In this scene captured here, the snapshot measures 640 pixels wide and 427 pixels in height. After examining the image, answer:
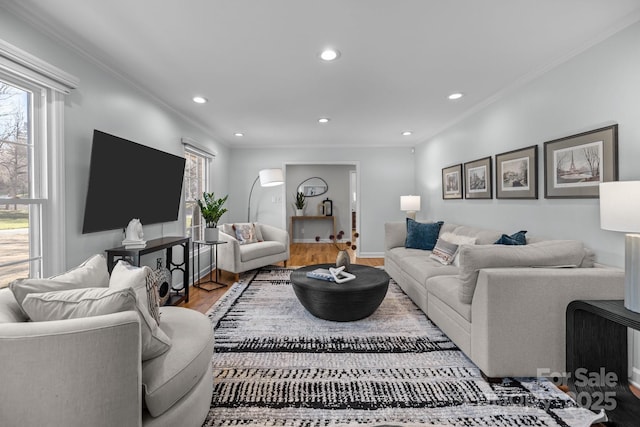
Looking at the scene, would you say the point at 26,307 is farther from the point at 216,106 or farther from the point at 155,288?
the point at 216,106

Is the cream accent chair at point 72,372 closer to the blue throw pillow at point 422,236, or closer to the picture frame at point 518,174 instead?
the picture frame at point 518,174

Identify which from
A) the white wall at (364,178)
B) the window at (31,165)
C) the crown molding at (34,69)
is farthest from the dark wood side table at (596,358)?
the white wall at (364,178)

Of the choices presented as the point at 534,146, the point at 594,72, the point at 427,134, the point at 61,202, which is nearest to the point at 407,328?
the point at 534,146

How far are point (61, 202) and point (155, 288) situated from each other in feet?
4.23

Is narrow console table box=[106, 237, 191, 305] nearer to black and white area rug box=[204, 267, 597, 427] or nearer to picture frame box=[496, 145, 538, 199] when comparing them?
black and white area rug box=[204, 267, 597, 427]

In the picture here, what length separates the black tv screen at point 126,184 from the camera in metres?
2.49

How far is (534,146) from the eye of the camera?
2848mm

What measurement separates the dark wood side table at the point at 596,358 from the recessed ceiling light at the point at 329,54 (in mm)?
2338

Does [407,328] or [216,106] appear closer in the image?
[407,328]

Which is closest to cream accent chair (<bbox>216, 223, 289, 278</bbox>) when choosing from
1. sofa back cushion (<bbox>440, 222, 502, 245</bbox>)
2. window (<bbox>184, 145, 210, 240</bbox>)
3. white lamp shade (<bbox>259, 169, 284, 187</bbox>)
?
window (<bbox>184, 145, 210, 240</bbox>)

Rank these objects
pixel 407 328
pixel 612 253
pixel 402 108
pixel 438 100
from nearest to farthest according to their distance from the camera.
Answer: pixel 612 253 < pixel 407 328 < pixel 438 100 < pixel 402 108

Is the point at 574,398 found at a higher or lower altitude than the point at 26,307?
lower

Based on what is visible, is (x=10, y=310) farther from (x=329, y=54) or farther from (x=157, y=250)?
(x=329, y=54)

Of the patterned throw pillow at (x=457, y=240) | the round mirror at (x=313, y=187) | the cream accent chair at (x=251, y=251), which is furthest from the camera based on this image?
the round mirror at (x=313, y=187)
